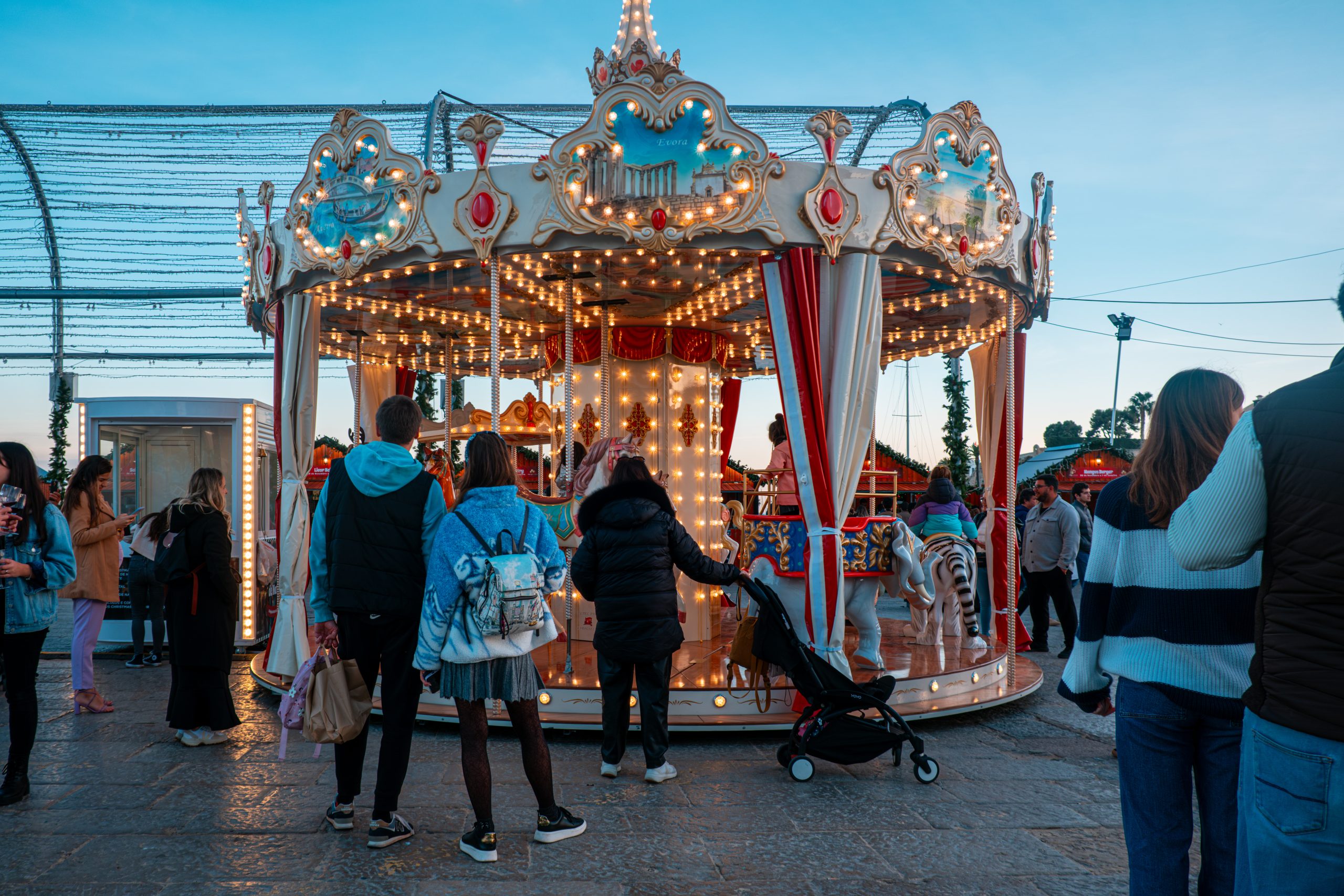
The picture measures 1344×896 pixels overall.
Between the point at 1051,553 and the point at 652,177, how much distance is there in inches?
222

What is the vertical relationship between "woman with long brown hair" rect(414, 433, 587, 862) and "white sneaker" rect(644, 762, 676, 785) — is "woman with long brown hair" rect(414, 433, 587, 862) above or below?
above

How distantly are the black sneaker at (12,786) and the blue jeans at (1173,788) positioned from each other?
4.93 meters

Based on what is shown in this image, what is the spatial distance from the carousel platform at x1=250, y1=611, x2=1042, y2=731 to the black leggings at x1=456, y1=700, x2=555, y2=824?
2001mm

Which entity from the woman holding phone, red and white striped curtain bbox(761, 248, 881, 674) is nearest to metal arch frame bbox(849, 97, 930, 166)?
red and white striped curtain bbox(761, 248, 881, 674)

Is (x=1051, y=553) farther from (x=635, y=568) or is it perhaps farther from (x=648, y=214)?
(x=635, y=568)

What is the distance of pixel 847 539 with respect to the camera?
713 centimetres

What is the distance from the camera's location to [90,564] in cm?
671

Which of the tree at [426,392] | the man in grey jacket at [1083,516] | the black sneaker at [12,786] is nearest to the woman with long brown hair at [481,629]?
the black sneaker at [12,786]

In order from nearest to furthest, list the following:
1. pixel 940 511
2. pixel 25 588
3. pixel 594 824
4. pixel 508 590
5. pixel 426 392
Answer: pixel 508 590 → pixel 594 824 → pixel 25 588 → pixel 940 511 → pixel 426 392

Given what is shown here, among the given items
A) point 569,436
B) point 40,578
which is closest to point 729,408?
point 569,436

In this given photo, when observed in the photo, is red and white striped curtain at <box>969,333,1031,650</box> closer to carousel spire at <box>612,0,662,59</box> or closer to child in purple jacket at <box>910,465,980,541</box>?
child in purple jacket at <box>910,465,980,541</box>

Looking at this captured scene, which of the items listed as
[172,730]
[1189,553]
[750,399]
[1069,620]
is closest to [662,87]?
[1189,553]

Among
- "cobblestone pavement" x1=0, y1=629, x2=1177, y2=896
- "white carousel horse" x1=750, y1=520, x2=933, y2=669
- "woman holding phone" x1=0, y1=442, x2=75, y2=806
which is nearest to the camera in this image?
"cobblestone pavement" x1=0, y1=629, x2=1177, y2=896

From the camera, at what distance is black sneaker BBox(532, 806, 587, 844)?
4.02 meters
